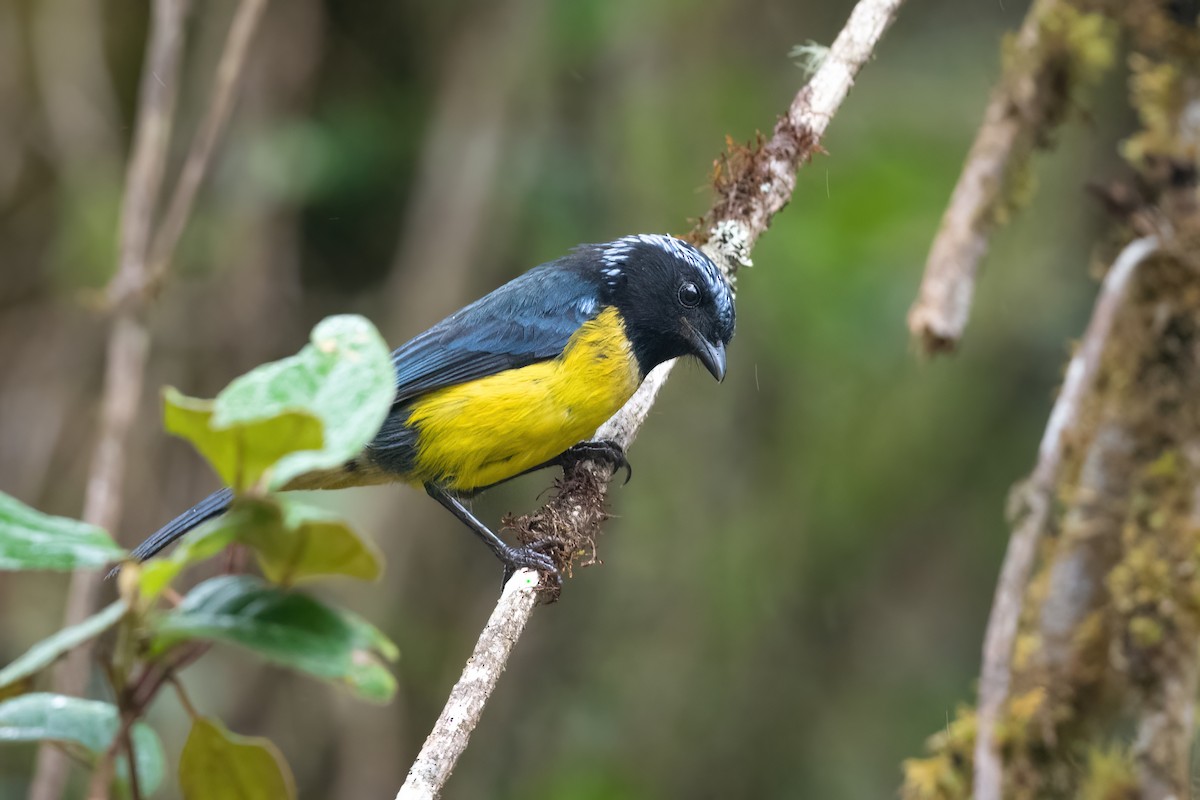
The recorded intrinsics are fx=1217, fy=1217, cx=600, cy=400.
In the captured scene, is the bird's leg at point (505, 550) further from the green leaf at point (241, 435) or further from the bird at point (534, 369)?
the green leaf at point (241, 435)

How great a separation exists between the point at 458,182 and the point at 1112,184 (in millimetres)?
2863

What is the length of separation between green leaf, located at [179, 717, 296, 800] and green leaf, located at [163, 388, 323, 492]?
0.24m

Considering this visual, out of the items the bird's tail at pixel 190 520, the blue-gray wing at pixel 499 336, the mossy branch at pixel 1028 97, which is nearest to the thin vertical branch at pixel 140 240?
the bird's tail at pixel 190 520

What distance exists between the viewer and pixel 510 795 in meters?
5.54

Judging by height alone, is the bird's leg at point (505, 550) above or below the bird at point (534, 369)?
below

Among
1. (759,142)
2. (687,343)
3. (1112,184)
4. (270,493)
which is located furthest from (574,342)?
(270,493)

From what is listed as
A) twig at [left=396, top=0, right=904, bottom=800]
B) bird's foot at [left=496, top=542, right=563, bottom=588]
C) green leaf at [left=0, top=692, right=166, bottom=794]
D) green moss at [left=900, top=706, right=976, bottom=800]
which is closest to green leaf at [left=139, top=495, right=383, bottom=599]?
green leaf at [left=0, top=692, right=166, bottom=794]

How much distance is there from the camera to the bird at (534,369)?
366 cm

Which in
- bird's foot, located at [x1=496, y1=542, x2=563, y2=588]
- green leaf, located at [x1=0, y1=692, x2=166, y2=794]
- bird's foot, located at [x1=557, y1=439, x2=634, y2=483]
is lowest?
green leaf, located at [x1=0, y1=692, x2=166, y2=794]

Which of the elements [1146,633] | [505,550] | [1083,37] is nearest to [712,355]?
[505,550]

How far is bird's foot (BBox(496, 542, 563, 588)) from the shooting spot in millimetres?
2967

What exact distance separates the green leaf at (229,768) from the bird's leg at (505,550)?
1880mm

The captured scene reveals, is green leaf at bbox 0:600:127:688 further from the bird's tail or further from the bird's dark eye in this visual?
the bird's dark eye

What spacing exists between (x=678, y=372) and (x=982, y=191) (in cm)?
222
